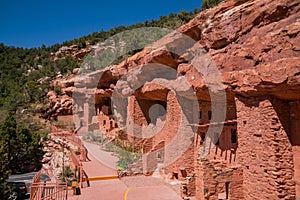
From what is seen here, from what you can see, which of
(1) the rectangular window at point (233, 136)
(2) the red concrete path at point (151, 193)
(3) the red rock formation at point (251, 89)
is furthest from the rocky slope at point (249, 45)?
(2) the red concrete path at point (151, 193)

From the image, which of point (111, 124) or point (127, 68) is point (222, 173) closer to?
point (127, 68)

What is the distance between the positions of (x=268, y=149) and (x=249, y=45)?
296 centimetres

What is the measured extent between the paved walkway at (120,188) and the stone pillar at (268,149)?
3.41 metres

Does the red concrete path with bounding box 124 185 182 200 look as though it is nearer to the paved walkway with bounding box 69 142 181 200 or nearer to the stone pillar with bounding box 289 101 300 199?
the paved walkway with bounding box 69 142 181 200

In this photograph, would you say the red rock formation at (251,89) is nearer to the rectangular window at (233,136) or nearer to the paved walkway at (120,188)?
the rectangular window at (233,136)

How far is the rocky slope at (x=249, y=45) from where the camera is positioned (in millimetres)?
7062

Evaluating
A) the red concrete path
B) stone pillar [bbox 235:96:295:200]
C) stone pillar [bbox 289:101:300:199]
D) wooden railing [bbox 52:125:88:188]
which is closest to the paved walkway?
the red concrete path

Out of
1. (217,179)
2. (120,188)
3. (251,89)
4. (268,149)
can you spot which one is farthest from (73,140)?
(268,149)

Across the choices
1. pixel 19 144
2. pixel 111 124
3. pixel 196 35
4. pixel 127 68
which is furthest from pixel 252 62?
pixel 19 144

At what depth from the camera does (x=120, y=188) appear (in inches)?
491

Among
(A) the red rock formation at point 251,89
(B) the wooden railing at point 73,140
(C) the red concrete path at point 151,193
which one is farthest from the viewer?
(B) the wooden railing at point 73,140

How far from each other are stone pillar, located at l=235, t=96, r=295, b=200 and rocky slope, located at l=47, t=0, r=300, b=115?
44 centimetres

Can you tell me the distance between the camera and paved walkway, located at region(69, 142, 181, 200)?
11156 millimetres

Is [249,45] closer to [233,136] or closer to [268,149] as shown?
[268,149]
